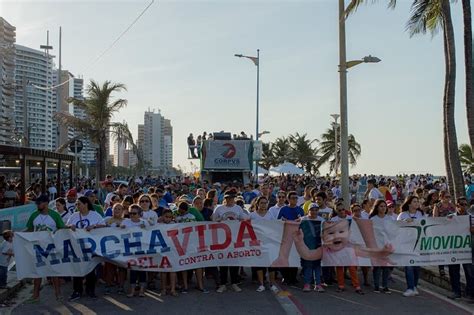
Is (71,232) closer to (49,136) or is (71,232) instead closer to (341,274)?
(341,274)

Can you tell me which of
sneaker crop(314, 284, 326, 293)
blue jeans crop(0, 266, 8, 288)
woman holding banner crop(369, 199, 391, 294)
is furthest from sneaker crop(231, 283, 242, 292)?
blue jeans crop(0, 266, 8, 288)

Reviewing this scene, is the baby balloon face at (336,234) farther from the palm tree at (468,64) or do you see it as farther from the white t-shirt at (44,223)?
the palm tree at (468,64)

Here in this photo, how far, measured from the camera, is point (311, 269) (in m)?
9.27

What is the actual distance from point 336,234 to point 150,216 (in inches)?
133

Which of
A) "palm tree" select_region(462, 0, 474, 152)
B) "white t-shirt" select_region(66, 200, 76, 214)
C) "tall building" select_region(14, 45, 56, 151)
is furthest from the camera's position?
"tall building" select_region(14, 45, 56, 151)

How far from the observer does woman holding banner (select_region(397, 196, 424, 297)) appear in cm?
898

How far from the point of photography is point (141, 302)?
27.6 ft

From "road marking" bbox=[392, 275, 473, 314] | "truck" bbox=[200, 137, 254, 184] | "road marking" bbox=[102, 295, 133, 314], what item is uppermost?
"truck" bbox=[200, 137, 254, 184]

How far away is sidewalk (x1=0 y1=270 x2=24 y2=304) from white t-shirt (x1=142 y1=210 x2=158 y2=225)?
8.41 ft

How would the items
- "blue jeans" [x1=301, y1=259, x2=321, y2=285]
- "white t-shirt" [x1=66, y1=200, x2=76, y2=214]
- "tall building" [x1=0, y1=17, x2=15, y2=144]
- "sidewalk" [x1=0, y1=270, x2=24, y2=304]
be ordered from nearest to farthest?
"sidewalk" [x1=0, y1=270, x2=24, y2=304], "blue jeans" [x1=301, y1=259, x2=321, y2=285], "white t-shirt" [x1=66, y1=200, x2=76, y2=214], "tall building" [x1=0, y1=17, x2=15, y2=144]

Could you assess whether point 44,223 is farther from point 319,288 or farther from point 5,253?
point 319,288

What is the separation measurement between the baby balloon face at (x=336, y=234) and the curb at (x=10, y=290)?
550cm

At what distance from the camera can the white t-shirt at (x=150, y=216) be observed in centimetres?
952

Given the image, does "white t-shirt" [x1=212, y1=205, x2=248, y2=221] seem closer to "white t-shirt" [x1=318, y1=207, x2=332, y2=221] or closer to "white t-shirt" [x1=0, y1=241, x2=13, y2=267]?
"white t-shirt" [x1=318, y1=207, x2=332, y2=221]
